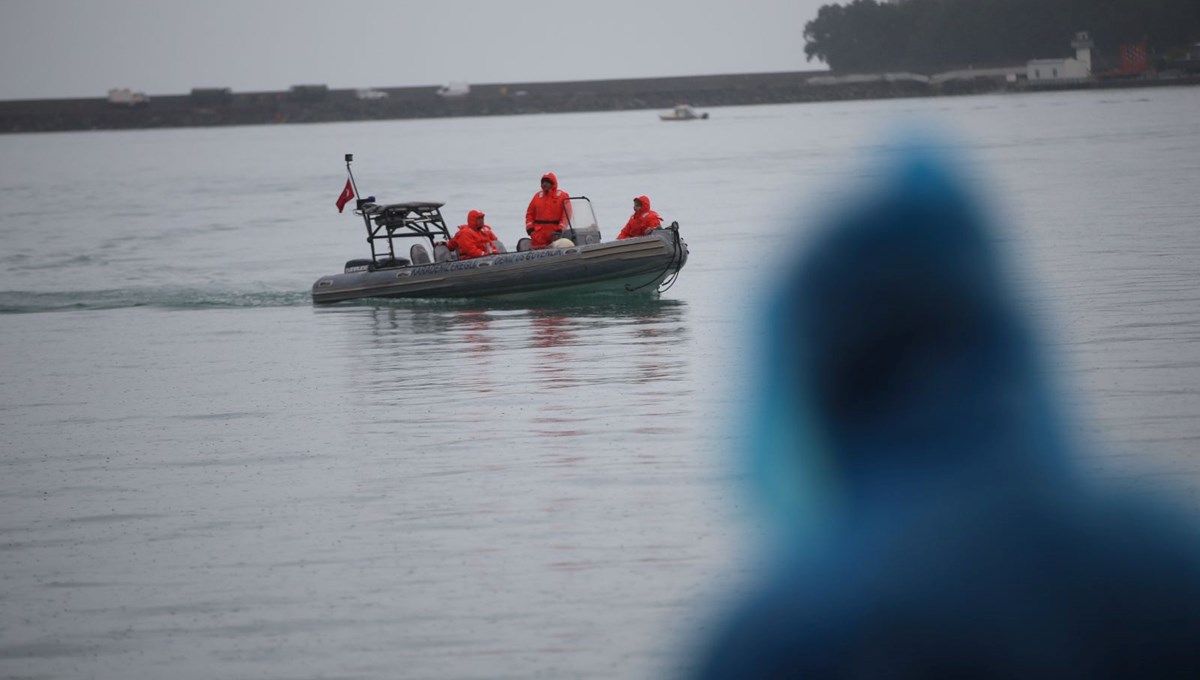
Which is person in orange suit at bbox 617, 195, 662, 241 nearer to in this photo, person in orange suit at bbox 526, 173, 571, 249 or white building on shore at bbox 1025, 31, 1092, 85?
person in orange suit at bbox 526, 173, 571, 249

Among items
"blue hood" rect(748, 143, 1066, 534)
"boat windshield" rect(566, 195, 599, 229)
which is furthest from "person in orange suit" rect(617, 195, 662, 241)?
"blue hood" rect(748, 143, 1066, 534)

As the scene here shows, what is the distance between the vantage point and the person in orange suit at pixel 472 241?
951 inches

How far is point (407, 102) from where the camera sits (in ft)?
618

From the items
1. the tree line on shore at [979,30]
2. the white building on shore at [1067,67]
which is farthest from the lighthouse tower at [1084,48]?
the tree line on shore at [979,30]

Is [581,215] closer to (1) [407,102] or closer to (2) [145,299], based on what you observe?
(2) [145,299]

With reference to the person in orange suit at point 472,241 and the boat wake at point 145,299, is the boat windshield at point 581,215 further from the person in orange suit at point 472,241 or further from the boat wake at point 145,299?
the boat wake at point 145,299

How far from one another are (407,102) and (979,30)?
66053 millimetres

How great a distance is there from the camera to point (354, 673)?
897 cm

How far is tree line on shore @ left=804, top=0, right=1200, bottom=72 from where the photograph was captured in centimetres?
14300

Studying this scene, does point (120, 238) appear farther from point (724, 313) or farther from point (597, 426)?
point (597, 426)

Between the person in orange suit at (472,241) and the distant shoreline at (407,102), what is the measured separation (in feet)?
459

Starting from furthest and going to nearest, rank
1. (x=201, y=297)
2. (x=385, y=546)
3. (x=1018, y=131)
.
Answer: (x=1018, y=131) → (x=201, y=297) → (x=385, y=546)

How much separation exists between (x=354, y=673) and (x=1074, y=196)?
33.7 metres

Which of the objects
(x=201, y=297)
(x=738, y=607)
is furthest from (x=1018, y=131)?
(x=738, y=607)
